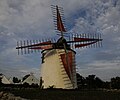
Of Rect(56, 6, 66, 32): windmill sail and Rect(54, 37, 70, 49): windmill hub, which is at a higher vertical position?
Rect(56, 6, 66, 32): windmill sail

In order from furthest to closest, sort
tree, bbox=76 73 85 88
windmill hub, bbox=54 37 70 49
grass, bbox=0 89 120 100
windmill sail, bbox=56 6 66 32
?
tree, bbox=76 73 85 88
windmill sail, bbox=56 6 66 32
windmill hub, bbox=54 37 70 49
grass, bbox=0 89 120 100

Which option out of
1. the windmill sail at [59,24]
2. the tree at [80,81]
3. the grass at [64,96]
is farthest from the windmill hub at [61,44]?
the tree at [80,81]

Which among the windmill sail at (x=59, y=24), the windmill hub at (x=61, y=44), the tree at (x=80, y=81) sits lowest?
the tree at (x=80, y=81)

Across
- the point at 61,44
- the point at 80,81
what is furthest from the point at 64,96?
the point at 80,81

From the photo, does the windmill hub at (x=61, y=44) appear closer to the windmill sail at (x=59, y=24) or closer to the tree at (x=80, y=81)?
the windmill sail at (x=59, y=24)

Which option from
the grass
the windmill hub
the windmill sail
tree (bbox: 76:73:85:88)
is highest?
the windmill sail

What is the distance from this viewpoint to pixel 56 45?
42.7 metres

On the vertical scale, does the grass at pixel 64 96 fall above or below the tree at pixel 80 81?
below

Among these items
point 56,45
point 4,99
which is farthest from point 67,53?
point 4,99

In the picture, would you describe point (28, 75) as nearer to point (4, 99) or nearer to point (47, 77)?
point (47, 77)

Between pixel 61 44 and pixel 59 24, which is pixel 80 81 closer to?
pixel 59 24

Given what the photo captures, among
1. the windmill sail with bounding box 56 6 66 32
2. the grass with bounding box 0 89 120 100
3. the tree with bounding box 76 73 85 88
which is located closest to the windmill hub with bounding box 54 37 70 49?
the windmill sail with bounding box 56 6 66 32

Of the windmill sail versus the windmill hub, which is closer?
the windmill hub

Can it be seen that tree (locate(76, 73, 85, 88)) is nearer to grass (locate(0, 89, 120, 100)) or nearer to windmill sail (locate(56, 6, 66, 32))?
windmill sail (locate(56, 6, 66, 32))
